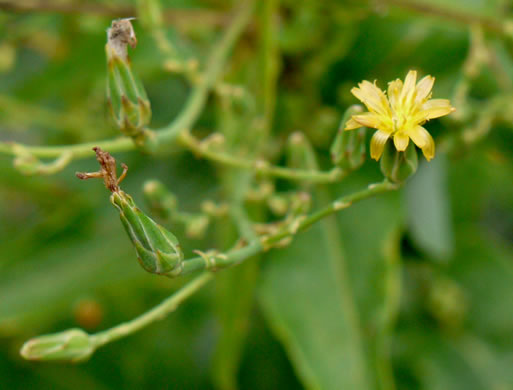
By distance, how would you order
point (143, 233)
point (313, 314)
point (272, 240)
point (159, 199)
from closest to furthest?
point (143, 233) → point (272, 240) → point (159, 199) → point (313, 314)

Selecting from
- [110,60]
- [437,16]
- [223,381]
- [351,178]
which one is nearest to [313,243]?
[351,178]

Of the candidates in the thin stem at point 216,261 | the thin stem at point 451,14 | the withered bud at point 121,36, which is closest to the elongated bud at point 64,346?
the thin stem at point 216,261

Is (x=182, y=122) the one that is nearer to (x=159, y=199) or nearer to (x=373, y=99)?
(x=159, y=199)

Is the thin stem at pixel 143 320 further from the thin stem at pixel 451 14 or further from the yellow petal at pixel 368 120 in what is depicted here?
the thin stem at pixel 451 14

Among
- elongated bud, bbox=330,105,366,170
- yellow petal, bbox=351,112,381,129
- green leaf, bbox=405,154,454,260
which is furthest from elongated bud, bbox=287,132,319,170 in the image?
green leaf, bbox=405,154,454,260

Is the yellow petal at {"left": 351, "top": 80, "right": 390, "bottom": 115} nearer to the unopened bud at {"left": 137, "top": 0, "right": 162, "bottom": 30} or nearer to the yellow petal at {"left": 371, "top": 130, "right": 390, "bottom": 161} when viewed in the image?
the yellow petal at {"left": 371, "top": 130, "right": 390, "bottom": 161}

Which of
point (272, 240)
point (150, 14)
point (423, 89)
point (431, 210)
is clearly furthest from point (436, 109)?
point (431, 210)

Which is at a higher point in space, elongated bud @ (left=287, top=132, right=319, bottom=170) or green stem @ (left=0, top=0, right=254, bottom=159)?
green stem @ (left=0, top=0, right=254, bottom=159)
